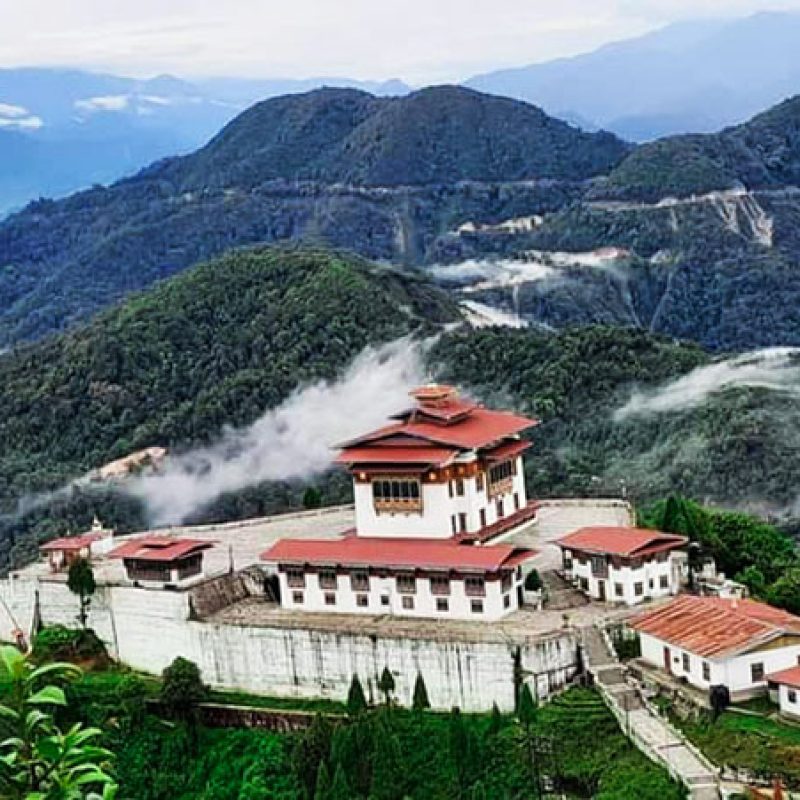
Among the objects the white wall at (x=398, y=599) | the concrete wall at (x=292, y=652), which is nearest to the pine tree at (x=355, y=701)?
the concrete wall at (x=292, y=652)

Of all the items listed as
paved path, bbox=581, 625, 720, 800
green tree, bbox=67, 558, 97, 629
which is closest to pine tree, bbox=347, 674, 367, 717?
paved path, bbox=581, 625, 720, 800

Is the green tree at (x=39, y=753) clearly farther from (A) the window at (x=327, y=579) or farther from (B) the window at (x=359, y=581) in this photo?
(A) the window at (x=327, y=579)

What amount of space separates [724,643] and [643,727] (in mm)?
2105

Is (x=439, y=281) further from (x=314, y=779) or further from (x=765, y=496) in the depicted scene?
(x=314, y=779)

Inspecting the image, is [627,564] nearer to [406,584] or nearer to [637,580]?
[637,580]

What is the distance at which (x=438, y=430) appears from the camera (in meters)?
38.5

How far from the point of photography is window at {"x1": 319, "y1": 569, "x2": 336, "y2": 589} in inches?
1416

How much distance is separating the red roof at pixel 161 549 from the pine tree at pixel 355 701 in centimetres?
720

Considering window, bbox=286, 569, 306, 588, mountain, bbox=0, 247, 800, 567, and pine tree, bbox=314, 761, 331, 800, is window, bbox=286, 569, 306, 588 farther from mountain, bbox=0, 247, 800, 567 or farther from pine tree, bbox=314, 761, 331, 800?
mountain, bbox=0, 247, 800, 567

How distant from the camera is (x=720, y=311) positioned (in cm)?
14162

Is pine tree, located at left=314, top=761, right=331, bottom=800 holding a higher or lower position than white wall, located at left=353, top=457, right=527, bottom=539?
lower

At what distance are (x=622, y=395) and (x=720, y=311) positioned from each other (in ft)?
266

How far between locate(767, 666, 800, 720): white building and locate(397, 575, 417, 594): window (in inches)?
334

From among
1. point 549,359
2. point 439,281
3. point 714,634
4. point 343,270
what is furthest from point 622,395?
point 439,281
